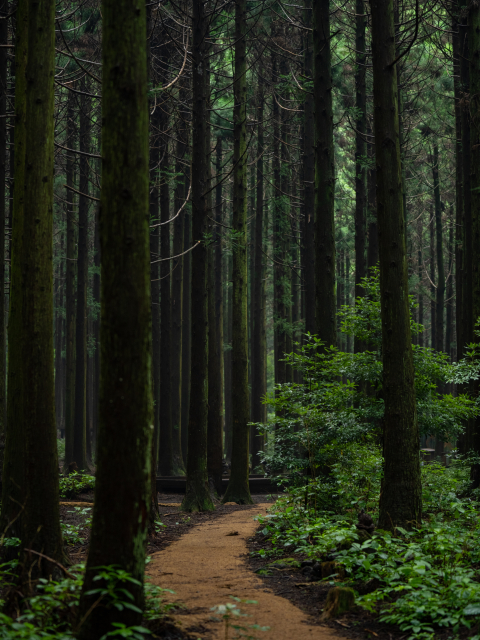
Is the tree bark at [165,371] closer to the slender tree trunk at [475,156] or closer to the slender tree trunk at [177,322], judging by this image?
the slender tree trunk at [177,322]

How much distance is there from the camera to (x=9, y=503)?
748cm

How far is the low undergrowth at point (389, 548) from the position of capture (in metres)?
4.81

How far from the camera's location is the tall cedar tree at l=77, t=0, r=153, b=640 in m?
3.92

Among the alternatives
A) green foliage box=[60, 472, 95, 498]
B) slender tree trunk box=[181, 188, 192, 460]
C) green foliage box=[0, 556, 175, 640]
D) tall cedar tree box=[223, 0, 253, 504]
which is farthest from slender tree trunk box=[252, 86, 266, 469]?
green foliage box=[0, 556, 175, 640]

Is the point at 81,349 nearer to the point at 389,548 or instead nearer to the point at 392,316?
the point at 392,316

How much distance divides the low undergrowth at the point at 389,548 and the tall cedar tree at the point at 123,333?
2477mm

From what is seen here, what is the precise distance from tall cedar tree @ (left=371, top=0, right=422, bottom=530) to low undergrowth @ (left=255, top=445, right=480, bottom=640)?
50 centimetres

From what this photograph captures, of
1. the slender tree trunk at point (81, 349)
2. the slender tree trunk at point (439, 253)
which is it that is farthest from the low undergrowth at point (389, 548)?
the slender tree trunk at point (439, 253)

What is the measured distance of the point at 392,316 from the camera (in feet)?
25.1

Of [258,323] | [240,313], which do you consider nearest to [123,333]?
[240,313]

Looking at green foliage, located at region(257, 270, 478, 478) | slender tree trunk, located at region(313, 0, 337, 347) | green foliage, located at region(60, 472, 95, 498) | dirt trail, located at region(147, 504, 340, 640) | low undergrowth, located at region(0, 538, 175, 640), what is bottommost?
green foliage, located at region(60, 472, 95, 498)

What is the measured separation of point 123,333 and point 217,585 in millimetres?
3652

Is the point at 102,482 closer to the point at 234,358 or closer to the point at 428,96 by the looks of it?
the point at 234,358

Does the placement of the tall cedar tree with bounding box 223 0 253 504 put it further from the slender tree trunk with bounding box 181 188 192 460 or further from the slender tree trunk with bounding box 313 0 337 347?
the slender tree trunk with bounding box 181 188 192 460
